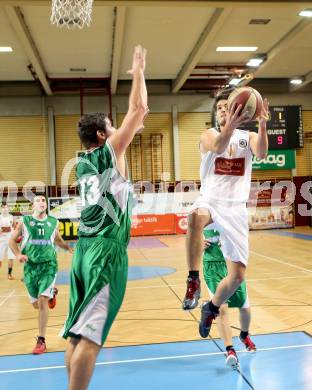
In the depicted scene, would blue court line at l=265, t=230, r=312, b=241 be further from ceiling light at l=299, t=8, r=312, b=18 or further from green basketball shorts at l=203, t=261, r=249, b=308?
green basketball shorts at l=203, t=261, r=249, b=308

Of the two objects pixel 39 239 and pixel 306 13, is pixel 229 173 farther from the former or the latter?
pixel 306 13

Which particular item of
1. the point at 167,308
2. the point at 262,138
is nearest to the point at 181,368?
the point at 262,138

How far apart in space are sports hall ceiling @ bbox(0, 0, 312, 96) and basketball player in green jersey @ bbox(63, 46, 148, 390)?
7328mm

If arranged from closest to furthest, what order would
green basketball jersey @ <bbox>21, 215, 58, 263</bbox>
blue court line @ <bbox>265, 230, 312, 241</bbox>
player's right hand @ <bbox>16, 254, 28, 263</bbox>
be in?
player's right hand @ <bbox>16, 254, 28, 263</bbox> < green basketball jersey @ <bbox>21, 215, 58, 263</bbox> < blue court line @ <bbox>265, 230, 312, 241</bbox>

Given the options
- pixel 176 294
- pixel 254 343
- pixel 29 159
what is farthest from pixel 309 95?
pixel 254 343

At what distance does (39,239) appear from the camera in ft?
18.1

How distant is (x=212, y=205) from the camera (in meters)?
4.05

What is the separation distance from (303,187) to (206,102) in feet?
18.5

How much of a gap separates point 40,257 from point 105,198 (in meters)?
2.85

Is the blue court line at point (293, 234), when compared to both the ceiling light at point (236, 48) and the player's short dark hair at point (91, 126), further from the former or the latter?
the player's short dark hair at point (91, 126)

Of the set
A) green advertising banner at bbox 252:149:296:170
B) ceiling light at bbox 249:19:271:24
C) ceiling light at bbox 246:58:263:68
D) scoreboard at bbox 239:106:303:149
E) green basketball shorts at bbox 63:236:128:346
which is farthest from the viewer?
green advertising banner at bbox 252:149:296:170

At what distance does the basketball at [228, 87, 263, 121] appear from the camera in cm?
351

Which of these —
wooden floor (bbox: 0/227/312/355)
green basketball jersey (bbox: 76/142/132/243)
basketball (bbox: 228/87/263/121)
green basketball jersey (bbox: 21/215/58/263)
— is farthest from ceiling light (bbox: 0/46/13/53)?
green basketball jersey (bbox: 76/142/132/243)

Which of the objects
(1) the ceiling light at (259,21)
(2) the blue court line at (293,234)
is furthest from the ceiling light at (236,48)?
(2) the blue court line at (293,234)
